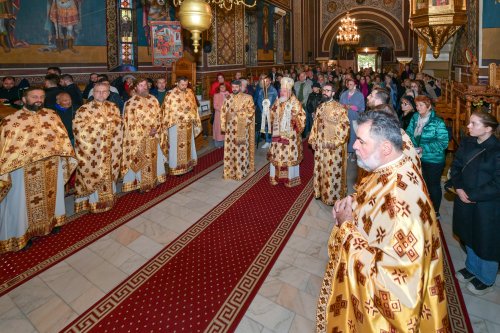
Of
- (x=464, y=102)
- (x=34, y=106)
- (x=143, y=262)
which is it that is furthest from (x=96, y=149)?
(x=464, y=102)

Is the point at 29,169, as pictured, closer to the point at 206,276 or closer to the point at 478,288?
the point at 206,276

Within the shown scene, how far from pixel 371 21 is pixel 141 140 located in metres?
20.2

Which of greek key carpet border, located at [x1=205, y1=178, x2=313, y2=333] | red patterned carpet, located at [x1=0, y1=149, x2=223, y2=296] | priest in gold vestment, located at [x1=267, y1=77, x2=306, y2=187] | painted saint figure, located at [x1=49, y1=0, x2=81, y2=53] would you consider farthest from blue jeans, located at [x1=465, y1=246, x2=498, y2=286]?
painted saint figure, located at [x1=49, y1=0, x2=81, y2=53]

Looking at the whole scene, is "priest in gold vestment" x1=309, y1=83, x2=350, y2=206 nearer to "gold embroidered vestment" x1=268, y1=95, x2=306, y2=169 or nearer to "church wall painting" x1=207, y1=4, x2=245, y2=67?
"gold embroidered vestment" x1=268, y1=95, x2=306, y2=169

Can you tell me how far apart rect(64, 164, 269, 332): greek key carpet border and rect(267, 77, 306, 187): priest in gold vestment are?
0.96 meters

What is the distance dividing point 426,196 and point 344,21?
1939 cm

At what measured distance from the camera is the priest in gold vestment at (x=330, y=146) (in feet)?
17.2

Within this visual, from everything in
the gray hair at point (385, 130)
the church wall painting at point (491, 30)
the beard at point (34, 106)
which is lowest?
the gray hair at point (385, 130)

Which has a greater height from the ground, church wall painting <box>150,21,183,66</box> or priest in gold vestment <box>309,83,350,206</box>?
church wall painting <box>150,21,183,66</box>

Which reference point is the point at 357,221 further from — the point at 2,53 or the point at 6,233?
the point at 2,53

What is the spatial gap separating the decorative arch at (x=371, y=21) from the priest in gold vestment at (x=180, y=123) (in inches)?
710

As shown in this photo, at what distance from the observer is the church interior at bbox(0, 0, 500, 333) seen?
10.3 ft

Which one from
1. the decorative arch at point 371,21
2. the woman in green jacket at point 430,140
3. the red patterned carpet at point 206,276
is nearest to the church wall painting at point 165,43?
the red patterned carpet at point 206,276

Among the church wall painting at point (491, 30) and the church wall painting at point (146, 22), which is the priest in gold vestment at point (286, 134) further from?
the church wall painting at point (146, 22)
